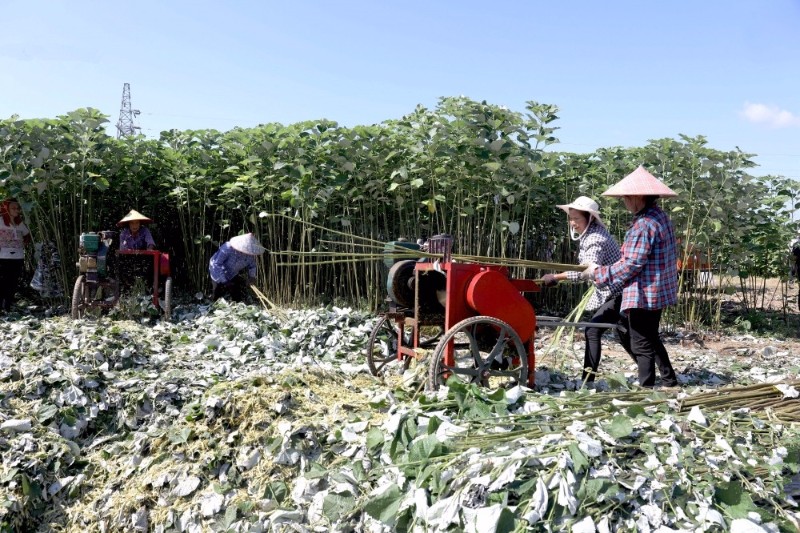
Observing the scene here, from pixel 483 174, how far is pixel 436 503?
5157mm

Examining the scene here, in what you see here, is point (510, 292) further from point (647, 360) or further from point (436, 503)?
point (436, 503)

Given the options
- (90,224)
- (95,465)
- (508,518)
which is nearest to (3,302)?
(90,224)

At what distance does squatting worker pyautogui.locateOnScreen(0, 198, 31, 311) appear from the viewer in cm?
800

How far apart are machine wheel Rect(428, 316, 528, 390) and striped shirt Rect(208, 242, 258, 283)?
415cm

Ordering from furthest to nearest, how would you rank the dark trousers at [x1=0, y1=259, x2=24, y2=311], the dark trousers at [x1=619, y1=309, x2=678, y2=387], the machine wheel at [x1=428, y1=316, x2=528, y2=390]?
A: the dark trousers at [x1=0, y1=259, x2=24, y2=311]
the dark trousers at [x1=619, y1=309, x2=678, y2=387]
the machine wheel at [x1=428, y1=316, x2=528, y2=390]

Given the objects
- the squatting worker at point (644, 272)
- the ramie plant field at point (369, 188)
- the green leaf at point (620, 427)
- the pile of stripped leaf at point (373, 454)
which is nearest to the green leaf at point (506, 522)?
the pile of stripped leaf at point (373, 454)

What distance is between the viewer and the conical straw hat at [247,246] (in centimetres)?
784

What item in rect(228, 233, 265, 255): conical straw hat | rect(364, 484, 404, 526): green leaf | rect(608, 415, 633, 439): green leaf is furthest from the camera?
rect(228, 233, 265, 255): conical straw hat

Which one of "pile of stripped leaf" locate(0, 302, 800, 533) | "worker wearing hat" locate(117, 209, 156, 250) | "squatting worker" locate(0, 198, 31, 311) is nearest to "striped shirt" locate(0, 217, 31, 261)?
"squatting worker" locate(0, 198, 31, 311)

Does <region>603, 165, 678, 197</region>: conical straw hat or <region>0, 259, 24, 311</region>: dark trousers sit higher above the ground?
<region>603, 165, 678, 197</region>: conical straw hat

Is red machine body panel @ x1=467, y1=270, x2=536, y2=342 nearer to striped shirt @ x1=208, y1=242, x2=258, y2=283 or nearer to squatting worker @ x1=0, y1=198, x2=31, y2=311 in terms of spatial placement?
striped shirt @ x1=208, y1=242, x2=258, y2=283

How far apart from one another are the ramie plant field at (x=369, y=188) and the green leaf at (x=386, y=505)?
4479 mm

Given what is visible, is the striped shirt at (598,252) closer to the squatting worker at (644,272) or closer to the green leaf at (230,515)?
the squatting worker at (644,272)

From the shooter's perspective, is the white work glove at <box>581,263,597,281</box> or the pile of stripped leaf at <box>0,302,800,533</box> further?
the white work glove at <box>581,263,597,281</box>
